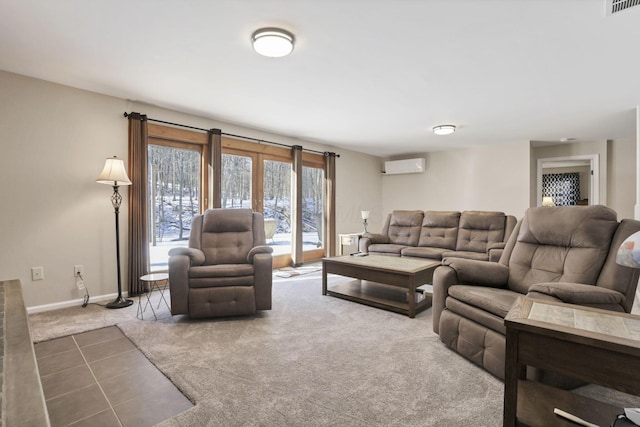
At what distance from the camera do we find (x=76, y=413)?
1.58m

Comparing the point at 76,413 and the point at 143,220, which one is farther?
the point at 143,220

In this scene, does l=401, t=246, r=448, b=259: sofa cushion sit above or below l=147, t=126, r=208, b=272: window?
below

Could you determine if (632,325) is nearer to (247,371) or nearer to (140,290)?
(247,371)

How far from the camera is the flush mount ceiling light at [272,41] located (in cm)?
217

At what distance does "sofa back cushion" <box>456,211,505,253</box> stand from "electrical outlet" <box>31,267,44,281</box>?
16.5 ft

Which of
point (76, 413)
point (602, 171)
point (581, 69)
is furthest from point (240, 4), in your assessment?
point (602, 171)

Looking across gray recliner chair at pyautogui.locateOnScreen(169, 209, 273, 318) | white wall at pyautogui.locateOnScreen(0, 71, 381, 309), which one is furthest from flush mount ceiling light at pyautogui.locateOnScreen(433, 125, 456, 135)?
white wall at pyautogui.locateOnScreen(0, 71, 381, 309)

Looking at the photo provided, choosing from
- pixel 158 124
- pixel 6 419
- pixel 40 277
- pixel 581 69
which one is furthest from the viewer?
pixel 158 124

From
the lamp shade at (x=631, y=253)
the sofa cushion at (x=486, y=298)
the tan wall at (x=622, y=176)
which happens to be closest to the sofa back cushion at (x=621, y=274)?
the sofa cushion at (x=486, y=298)

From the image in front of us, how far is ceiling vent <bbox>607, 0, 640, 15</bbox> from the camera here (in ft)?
6.01

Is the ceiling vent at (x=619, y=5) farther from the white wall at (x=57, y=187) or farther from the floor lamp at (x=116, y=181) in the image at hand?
the white wall at (x=57, y=187)

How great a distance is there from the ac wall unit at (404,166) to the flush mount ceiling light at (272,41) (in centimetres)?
516

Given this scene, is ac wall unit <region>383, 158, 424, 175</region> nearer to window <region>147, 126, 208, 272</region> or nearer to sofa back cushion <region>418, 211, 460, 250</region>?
sofa back cushion <region>418, 211, 460, 250</region>

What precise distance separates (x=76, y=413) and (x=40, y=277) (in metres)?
2.13
